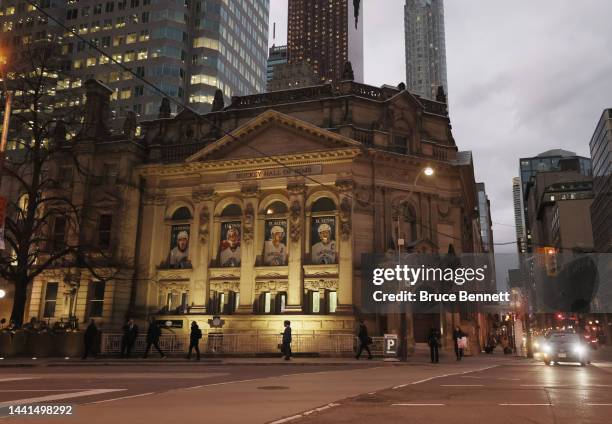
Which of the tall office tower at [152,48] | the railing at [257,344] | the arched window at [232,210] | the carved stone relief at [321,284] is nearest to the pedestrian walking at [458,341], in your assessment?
the railing at [257,344]

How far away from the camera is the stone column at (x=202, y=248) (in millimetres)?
40469

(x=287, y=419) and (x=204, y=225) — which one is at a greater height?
(x=204, y=225)

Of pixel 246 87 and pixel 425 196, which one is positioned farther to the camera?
pixel 246 87

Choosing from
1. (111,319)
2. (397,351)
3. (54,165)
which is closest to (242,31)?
(54,165)

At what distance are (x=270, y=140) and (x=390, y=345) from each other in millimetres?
17907

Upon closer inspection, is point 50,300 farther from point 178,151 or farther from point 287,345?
point 287,345

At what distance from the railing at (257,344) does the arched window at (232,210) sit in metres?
10.1

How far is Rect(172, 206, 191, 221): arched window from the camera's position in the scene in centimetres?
4343

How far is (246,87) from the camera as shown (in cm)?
11994

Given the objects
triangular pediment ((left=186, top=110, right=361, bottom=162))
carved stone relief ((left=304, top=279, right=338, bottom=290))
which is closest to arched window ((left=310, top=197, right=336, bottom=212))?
triangular pediment ((left=186, top=110, right=361, bottom=162))

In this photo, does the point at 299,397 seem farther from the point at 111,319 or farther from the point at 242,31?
the point at 242,31

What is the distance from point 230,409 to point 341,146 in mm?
30403

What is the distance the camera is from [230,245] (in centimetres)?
4125

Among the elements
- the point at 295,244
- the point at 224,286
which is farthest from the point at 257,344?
the point at 295,244
